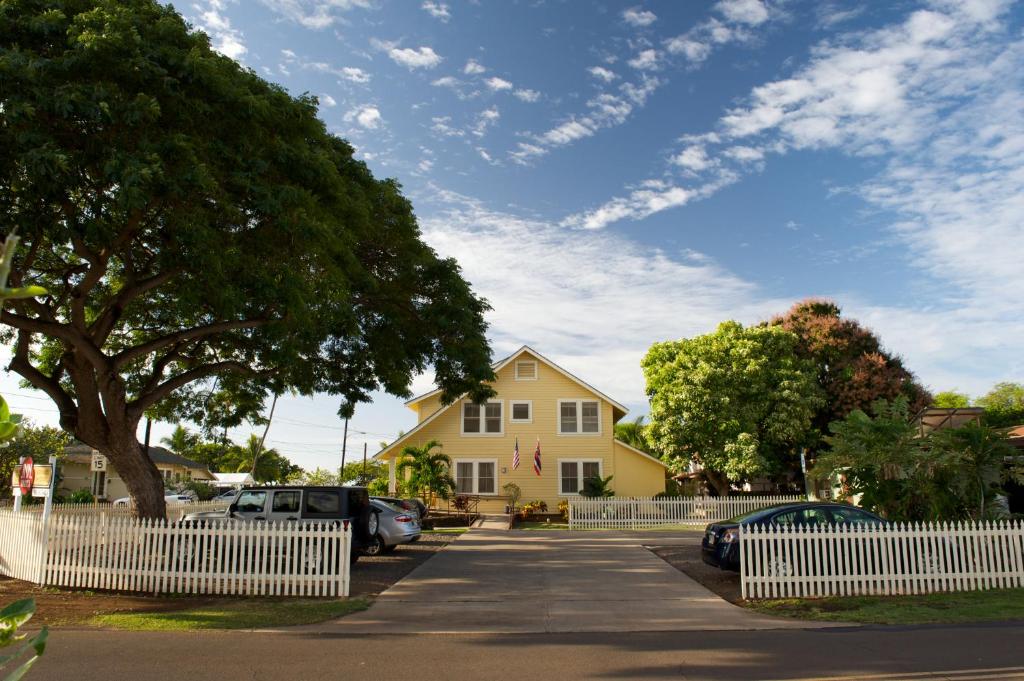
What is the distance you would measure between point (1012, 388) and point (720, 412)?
37.5 metres

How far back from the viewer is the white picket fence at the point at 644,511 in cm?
2908

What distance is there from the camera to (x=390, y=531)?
18.1 metres

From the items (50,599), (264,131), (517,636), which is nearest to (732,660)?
(517,636)

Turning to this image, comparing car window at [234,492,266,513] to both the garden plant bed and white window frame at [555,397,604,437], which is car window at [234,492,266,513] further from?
white window frame at [555,397,604,437]

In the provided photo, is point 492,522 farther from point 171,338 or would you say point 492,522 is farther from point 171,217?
point 171,217

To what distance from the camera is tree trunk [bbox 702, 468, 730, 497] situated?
108 feet

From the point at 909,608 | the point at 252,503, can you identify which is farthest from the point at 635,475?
the point at 909,608

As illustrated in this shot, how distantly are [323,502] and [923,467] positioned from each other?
483 inches

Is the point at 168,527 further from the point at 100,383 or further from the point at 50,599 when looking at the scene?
the point at 100,383

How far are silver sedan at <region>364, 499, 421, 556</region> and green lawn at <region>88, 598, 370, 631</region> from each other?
256 inches

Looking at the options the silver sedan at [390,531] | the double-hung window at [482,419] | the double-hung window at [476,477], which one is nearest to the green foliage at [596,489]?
the double-hung window at [476,477]

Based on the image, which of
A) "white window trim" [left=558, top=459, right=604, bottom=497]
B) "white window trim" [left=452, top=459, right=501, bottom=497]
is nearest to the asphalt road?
"white window trim" [left=558, top=459, right=604, bottom=497]

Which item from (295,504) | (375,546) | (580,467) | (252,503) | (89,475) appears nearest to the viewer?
(295,504)

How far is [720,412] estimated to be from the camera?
31234mm
